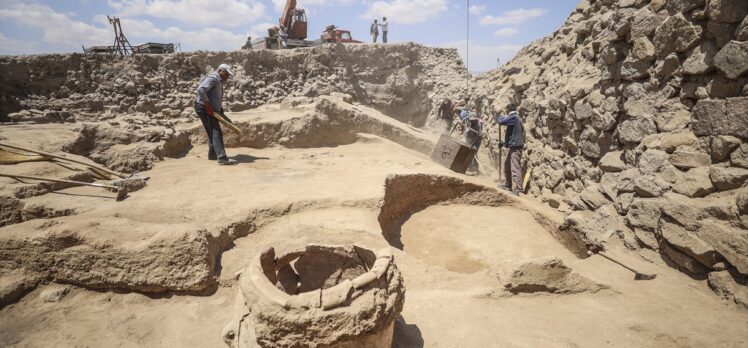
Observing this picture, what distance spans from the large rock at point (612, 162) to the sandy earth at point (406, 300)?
1.23 metres

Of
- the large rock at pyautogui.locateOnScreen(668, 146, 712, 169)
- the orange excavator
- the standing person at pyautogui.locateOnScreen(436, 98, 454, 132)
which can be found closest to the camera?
the large rock at pyautogui.locateOnScreen(668, 146, 712, 169)

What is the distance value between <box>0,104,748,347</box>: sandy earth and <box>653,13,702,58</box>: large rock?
2.42m

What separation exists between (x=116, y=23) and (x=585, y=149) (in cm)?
1471

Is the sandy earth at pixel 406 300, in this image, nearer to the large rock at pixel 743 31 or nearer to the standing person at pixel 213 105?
the standing person at pixel 213 105

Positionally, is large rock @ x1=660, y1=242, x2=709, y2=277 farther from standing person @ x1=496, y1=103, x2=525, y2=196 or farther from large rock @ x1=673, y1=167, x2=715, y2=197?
standing person @ x1=496, y1=103, x2=525, y2=196

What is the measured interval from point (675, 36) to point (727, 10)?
612 millimetres

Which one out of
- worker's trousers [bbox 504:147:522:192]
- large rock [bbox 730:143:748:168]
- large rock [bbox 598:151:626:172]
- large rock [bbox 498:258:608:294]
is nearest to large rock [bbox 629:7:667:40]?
large rock [bbox 598:151:626:172]

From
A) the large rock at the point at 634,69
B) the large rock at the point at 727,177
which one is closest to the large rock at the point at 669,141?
the large rock at the point at 727,177

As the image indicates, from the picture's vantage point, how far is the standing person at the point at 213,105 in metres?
5.34

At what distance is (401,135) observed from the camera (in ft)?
28.7

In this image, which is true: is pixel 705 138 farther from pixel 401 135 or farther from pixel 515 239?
pixel 401 135

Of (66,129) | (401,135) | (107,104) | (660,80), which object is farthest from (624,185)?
(107,104)

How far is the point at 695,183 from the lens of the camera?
3488 millimetres

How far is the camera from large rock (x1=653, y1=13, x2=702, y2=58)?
3828 mm
